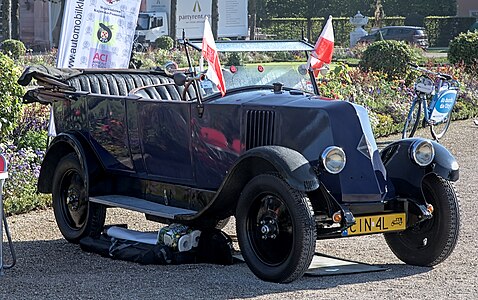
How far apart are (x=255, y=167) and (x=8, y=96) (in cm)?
444

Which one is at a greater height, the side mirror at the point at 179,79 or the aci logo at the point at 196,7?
the side mirror at the point at 179,79

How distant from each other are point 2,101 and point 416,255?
5.08 meters

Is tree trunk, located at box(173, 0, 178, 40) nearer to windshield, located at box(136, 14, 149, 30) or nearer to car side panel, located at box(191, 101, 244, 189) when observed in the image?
windshield, located at box(136, 14, 149, 30)

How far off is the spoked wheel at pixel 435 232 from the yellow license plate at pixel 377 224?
0.34m

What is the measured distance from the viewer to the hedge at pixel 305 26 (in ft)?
171

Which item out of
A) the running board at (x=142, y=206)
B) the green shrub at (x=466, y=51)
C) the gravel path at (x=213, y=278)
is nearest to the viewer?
the gravel path at (x=213, y=278)

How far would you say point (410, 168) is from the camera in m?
7.12

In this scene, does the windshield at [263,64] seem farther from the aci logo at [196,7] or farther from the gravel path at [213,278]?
the aci logo at [196,7]

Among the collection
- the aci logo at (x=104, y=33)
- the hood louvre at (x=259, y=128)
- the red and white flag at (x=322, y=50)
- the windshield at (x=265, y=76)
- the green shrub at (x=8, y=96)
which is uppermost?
the red and white flag at (x=322, y=50)

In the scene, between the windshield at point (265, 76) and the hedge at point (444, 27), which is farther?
the hedge at point (444, 27)

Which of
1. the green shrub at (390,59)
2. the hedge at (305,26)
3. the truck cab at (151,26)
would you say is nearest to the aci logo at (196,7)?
the truck cab at (151,26)

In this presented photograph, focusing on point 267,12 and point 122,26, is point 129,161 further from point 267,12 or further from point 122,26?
point 267,12

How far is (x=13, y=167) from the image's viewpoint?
9977 mm

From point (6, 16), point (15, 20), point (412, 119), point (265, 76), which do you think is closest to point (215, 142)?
point (265, 76)
